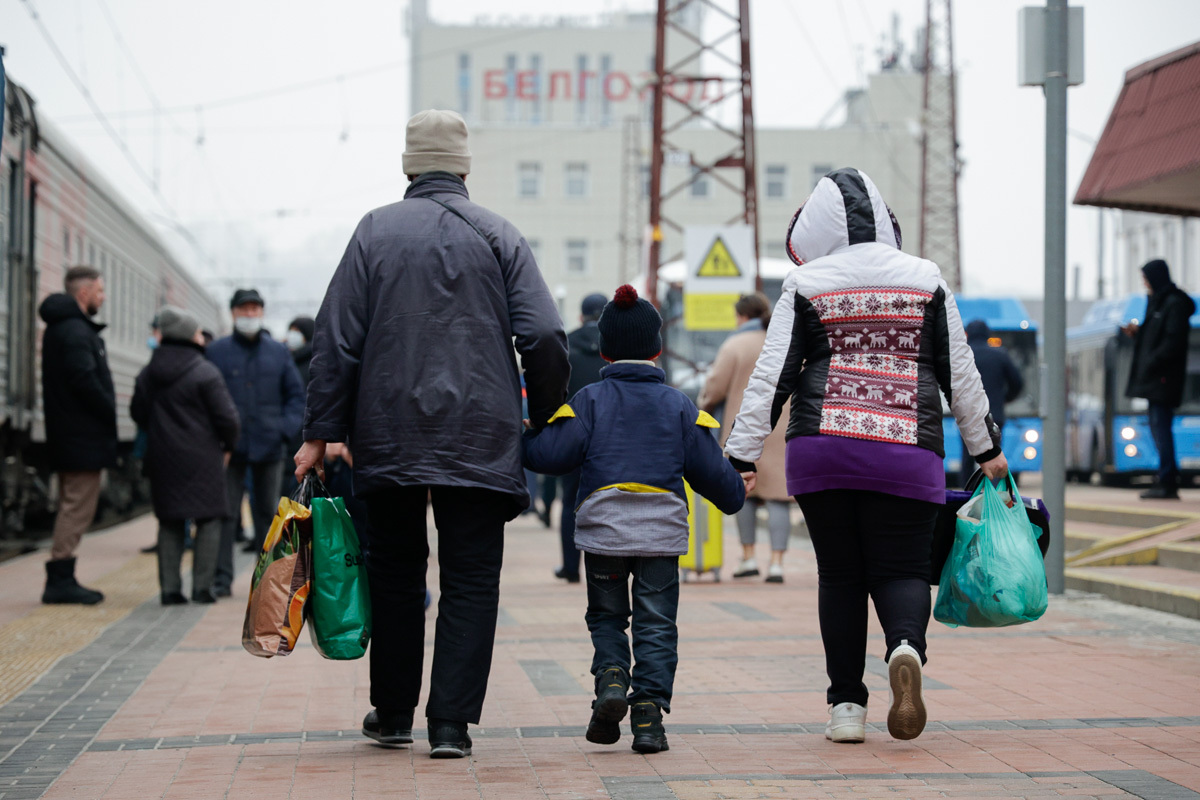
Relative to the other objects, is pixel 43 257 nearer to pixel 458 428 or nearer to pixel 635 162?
pixel 458 428

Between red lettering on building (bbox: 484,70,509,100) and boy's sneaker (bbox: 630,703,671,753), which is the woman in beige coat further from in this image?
red lettering on building (bbox: 484,70,509,100)

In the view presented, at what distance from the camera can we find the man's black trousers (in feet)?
15.9

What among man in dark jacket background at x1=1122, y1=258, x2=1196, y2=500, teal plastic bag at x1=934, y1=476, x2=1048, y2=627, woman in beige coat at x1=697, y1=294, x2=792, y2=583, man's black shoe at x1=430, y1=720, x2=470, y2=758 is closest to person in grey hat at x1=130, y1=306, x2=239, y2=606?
woman in beige coat at x1=697, y1=294, x2=792, y2=583

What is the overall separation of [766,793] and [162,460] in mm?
5976

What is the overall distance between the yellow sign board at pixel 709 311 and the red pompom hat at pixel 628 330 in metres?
10.7

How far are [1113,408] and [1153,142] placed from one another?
11.4 m

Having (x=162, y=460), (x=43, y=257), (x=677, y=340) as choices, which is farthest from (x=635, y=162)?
(x=162, y=460)

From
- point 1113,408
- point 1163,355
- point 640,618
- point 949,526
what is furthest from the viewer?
point 1113,408

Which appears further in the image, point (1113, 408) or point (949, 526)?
point (1113, 408)

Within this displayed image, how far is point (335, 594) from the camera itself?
4938mm

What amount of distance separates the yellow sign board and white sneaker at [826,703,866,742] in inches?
434

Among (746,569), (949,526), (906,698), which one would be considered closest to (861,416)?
(949,526)

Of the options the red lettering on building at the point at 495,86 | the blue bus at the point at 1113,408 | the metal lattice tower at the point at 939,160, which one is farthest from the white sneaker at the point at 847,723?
the red lettering on building at the point at 495,86

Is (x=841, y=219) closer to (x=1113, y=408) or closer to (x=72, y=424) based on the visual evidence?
(x=72, y=424)
